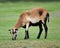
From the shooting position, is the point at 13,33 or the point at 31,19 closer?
the point at 13,33

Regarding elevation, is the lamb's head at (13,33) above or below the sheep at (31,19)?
below

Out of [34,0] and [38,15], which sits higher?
[38,15]

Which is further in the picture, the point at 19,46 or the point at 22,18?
the point at 22,18

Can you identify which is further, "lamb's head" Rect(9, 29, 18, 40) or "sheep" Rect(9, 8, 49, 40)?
"sheep" Rect(9, 8, 49, 40)

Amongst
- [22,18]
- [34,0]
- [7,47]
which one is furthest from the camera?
[34,0]

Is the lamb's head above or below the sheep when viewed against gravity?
below

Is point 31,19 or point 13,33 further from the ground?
point 31,19

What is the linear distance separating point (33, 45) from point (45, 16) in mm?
4344

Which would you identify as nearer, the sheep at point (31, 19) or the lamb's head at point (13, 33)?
the lamb's head at point (13, 33)

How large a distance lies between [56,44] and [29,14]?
4121 millimetres

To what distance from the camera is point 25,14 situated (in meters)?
19.5

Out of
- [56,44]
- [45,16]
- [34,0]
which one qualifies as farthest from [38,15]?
[34,0]

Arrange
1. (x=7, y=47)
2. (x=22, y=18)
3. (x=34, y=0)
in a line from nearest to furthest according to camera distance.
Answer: (x=7, y=47) < (x=22, y=18) < (x=34, y=0)

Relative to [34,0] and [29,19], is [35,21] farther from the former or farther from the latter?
[34,0]
